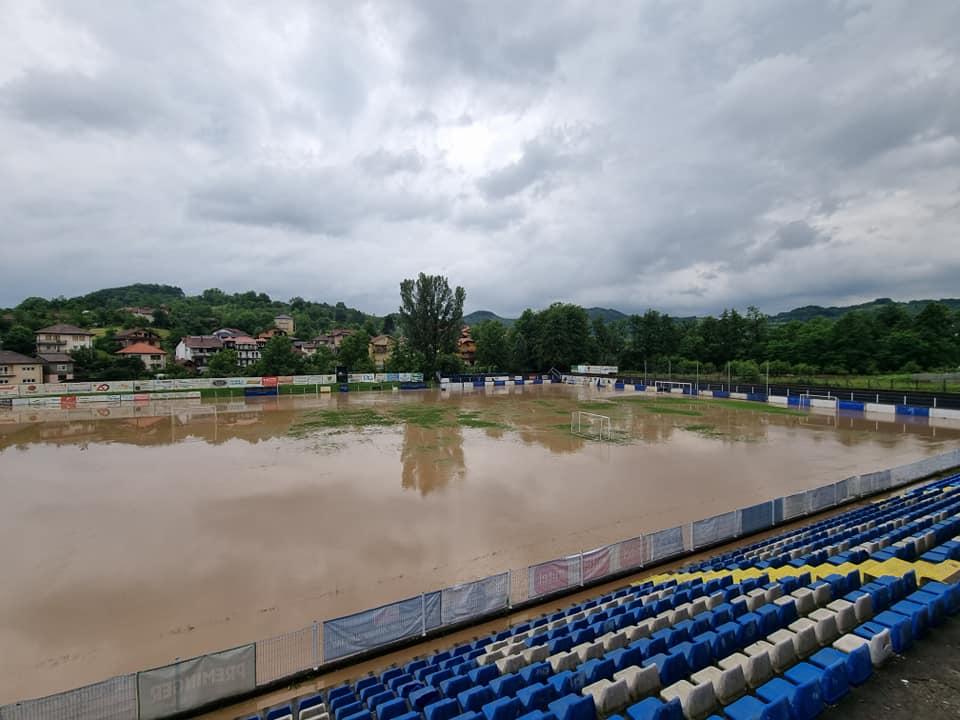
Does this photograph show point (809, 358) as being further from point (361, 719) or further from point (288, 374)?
point (361, 719)

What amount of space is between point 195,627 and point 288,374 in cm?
5226

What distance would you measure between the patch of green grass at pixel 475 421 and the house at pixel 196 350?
6242 centimetres

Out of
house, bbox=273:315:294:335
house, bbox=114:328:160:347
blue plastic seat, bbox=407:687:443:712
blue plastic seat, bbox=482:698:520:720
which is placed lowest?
blue plastic seat, bbox=407:687:443:712

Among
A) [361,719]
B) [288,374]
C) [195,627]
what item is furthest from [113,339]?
[361,719]

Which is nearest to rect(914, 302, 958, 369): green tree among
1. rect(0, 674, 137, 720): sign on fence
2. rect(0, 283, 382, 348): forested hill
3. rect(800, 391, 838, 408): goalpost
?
rect(800, 391, 838, 408): goalpost

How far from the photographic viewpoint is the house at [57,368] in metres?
60.7

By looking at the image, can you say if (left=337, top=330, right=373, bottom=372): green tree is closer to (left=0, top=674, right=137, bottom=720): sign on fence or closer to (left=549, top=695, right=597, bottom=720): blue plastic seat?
(left=0, top=674, right=137, bottom=720): sign on fence

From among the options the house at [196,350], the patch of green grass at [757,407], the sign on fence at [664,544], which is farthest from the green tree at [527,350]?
the sign on fence at [664,544]

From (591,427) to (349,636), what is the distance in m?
26.9

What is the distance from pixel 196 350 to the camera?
83.1 metres

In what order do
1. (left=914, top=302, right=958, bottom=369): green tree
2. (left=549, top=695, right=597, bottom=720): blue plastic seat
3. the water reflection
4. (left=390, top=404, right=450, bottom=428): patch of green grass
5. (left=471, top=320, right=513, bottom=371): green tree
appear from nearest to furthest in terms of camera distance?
(left=549, top=695, right=597, bottom=720): blue plastic seat < the water reflection < (left=390, top=404, right=450, bottom=428): patch of green grass < (left=914, top=302, right=958, bottom=369): green tree < (left=471, top=320, right=513, bottom=371): green tree

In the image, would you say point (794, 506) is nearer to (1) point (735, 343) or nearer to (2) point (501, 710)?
(2) point (501, 710)

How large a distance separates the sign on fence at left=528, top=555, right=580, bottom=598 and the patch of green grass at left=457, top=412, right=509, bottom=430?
2232cm

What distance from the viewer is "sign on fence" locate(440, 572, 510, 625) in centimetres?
922
